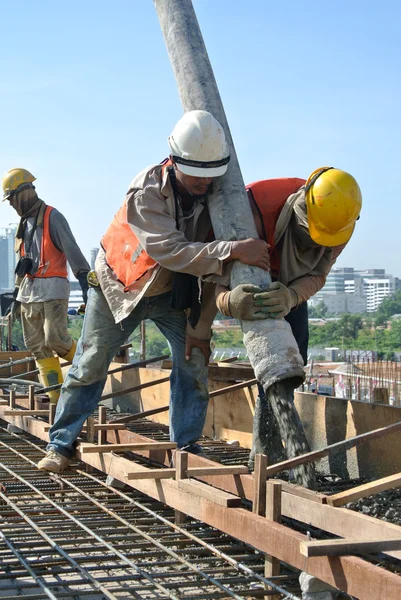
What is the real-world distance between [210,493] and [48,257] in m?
4.30

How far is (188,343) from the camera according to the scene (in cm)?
472

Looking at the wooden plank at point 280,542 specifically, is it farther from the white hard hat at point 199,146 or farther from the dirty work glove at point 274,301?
the white hard hat at point 199,146

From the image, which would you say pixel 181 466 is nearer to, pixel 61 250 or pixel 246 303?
pixel 246 303

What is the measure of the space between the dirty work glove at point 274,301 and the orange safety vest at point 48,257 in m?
3.67

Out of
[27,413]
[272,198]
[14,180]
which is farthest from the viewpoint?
[14,180]

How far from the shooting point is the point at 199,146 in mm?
4184

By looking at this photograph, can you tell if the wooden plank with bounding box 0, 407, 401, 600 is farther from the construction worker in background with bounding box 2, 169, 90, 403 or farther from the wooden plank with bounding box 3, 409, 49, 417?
the construction worker in background with bounding box 2, 169, 90, 403

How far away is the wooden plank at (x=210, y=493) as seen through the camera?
3324 millimetres

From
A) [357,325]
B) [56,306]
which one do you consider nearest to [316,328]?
[357,325]

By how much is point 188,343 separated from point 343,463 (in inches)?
49.4

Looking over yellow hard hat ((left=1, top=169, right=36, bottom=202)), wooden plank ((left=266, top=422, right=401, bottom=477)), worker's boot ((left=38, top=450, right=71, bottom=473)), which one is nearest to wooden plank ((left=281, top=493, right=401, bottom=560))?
wooden plank ((left=266, top=422, right=401, bottom=477))

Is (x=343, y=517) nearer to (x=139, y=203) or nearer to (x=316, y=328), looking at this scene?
(x=139, y=203)

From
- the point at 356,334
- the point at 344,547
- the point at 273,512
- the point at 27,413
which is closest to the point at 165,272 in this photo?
the point at 273,512

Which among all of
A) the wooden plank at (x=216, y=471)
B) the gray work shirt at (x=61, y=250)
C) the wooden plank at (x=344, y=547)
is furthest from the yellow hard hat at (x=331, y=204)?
the gray work shirt at (x=61, y=250)
